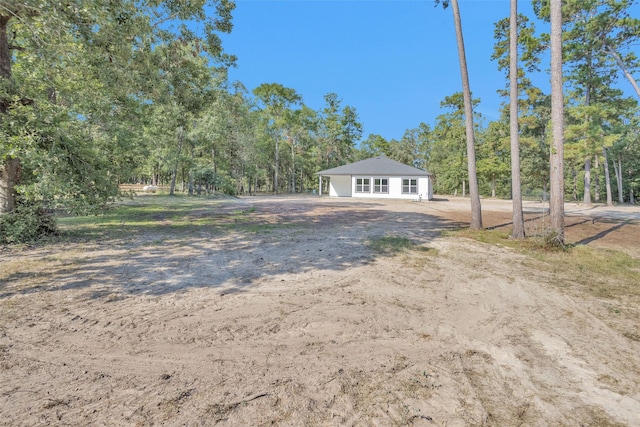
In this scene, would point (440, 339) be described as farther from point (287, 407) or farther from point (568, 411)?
point (287, 407)

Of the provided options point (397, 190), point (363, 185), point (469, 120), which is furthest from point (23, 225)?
point (397, 190)

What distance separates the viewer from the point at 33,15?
580cm

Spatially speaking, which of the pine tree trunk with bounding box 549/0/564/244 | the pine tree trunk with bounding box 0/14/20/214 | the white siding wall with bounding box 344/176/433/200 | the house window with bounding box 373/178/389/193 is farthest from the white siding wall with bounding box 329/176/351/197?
the pine tree trunk with bounding box 0/14/20/214

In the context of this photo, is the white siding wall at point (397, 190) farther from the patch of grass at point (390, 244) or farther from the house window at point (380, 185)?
the patch of grass at point (390, 244)

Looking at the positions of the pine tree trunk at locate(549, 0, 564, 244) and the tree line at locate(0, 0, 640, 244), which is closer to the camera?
the tree line at locate(0, 0, 640, 244)

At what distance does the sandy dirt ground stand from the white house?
22.0 meters

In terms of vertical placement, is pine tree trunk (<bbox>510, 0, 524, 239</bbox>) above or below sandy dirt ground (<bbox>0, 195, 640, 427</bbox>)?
above

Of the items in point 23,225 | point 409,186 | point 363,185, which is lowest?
point 23,225

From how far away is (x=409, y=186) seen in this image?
88.4ft

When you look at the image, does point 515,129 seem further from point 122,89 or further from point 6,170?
point 6,170

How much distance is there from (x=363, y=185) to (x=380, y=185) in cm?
165

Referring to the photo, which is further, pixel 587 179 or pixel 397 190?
pixel 397 190

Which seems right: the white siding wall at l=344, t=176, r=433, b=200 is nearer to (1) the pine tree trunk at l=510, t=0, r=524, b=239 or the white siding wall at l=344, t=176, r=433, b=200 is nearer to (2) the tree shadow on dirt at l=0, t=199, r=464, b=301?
(2) the tree shadow on dirt at l=0, t=199, r=464, b=301

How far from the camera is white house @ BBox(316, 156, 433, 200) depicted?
26.6m
